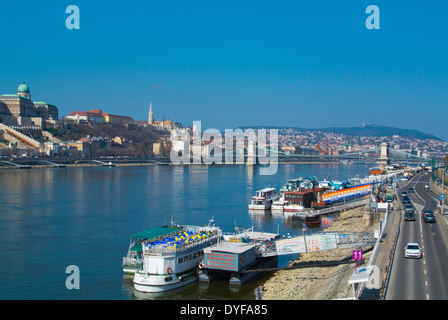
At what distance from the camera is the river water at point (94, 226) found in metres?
7.16

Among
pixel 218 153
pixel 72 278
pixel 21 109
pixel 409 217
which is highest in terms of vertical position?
pixel 21 109

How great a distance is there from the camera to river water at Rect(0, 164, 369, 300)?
7156 mm

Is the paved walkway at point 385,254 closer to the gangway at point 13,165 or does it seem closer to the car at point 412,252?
the car at point 412,252

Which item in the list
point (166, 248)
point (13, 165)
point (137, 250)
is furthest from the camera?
point (13, 165)

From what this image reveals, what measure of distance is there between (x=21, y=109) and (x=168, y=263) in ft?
170

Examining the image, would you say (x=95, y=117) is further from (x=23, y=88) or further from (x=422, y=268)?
(x=422, y=268)

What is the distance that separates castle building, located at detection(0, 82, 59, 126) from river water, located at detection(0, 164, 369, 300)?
3132 centimetres

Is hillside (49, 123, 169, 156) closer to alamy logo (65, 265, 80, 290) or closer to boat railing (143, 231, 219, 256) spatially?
alamy logo (65, 265, 80, 290)

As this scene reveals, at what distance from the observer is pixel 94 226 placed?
11.9 metres

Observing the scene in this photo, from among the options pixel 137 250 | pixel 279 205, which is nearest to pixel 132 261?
pixel 137 250

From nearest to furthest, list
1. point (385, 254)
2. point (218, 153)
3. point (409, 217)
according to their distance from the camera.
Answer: point (385, 254) → point (409, 217) → point (218, 153)

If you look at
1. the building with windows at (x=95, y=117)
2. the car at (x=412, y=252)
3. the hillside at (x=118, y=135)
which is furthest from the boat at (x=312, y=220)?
the building with windows at (x=95, y=117)
